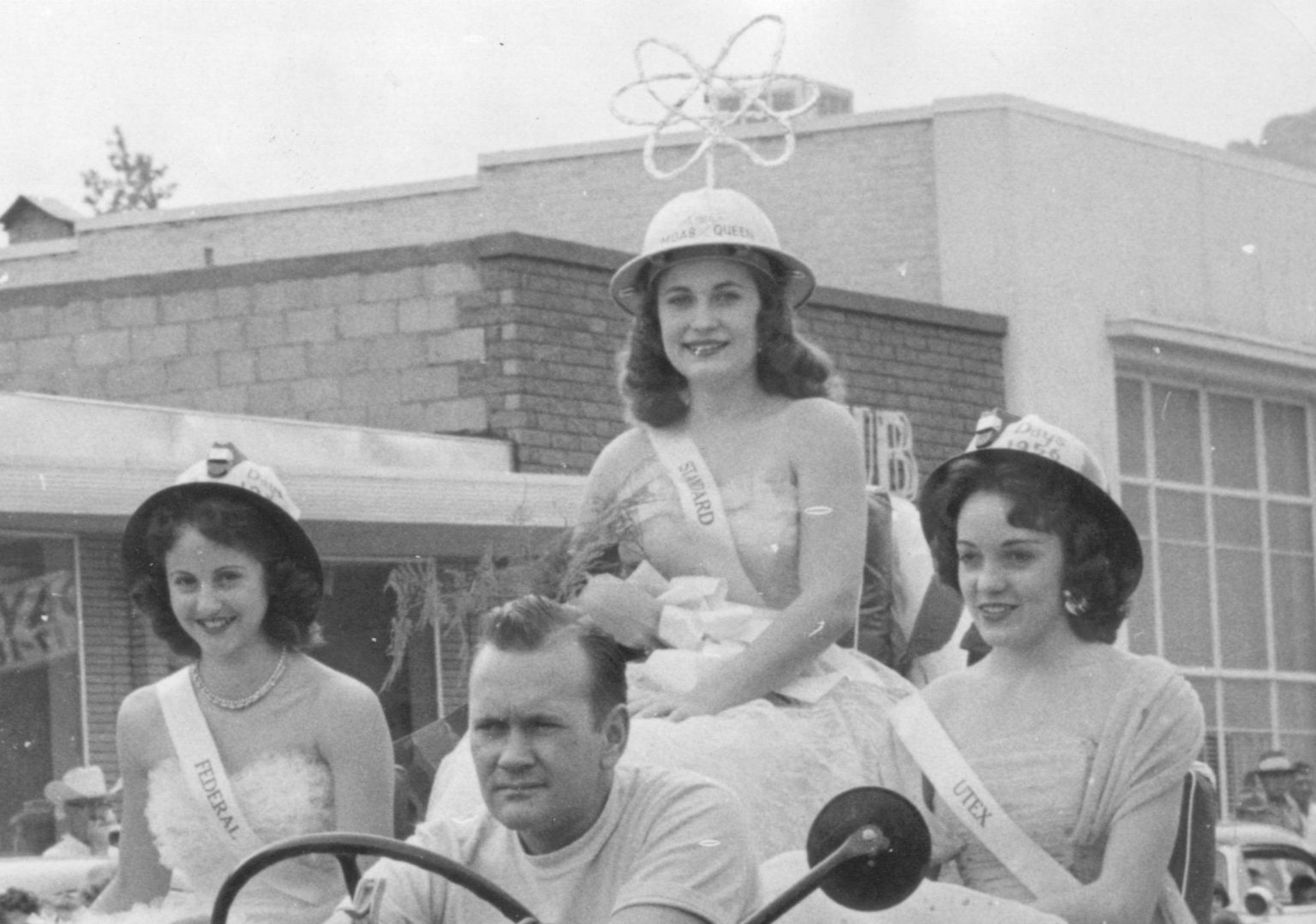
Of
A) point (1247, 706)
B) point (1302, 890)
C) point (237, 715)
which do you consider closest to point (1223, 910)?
point (1302, 890)

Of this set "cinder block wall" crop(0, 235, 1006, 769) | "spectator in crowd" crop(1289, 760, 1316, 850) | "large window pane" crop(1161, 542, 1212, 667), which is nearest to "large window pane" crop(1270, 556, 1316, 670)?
"large window pane" crop(1161, 542, 1212, 667)

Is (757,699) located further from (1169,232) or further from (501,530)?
(1169,232)

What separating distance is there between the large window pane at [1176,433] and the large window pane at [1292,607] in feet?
3.83

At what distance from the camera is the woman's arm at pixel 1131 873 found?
3.71m

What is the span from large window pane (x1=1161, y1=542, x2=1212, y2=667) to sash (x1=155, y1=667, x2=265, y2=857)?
48.9 feet

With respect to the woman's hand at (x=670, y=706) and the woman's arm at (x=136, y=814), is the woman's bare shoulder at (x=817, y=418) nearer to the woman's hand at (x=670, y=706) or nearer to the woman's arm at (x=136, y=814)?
the woman's hand at (x=670, y=706)

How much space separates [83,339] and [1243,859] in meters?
9.82

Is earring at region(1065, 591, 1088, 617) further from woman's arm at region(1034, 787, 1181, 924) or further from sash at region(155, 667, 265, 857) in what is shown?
sash at region(155, 667, 265, 857)

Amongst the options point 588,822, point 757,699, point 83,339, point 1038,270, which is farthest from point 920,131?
point 588,822

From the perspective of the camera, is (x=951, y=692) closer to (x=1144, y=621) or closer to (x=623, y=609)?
(x=623, y=609)

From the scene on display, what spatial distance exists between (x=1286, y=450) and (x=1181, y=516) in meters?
0.93

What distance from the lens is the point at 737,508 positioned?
4.78 meters

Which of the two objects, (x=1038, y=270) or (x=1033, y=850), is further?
(x=1038, y=270)

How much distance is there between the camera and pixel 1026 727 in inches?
152
